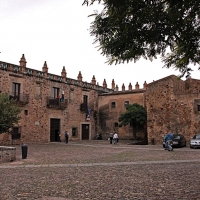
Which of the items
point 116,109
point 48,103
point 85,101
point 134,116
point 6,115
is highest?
point 85,101

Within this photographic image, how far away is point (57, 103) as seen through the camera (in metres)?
29.9

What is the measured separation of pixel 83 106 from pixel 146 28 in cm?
2966

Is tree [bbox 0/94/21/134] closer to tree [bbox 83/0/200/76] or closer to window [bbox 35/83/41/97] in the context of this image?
tree [bbox 83/0/200/76]

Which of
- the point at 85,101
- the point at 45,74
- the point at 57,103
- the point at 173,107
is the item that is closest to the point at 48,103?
the point at 57,103

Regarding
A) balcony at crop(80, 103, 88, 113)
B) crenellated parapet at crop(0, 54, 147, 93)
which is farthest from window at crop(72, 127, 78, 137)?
crenellated parapet at crop(0, 54, 147, 93)

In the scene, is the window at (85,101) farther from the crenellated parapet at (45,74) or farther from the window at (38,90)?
the window at (38,90)

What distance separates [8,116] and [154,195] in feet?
36.1

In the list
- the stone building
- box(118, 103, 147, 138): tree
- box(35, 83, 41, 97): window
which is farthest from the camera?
box(118, 103, 147, 138): tree

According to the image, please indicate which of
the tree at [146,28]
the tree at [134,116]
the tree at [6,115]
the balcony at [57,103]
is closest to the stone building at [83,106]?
the balcony at [57,103]

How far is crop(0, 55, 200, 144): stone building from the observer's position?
24.6m

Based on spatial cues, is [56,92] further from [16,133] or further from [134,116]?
[134,116]

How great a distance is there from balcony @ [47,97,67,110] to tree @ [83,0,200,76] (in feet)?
83.0

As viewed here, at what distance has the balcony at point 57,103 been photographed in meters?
29.2

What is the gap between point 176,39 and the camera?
13.9ft
